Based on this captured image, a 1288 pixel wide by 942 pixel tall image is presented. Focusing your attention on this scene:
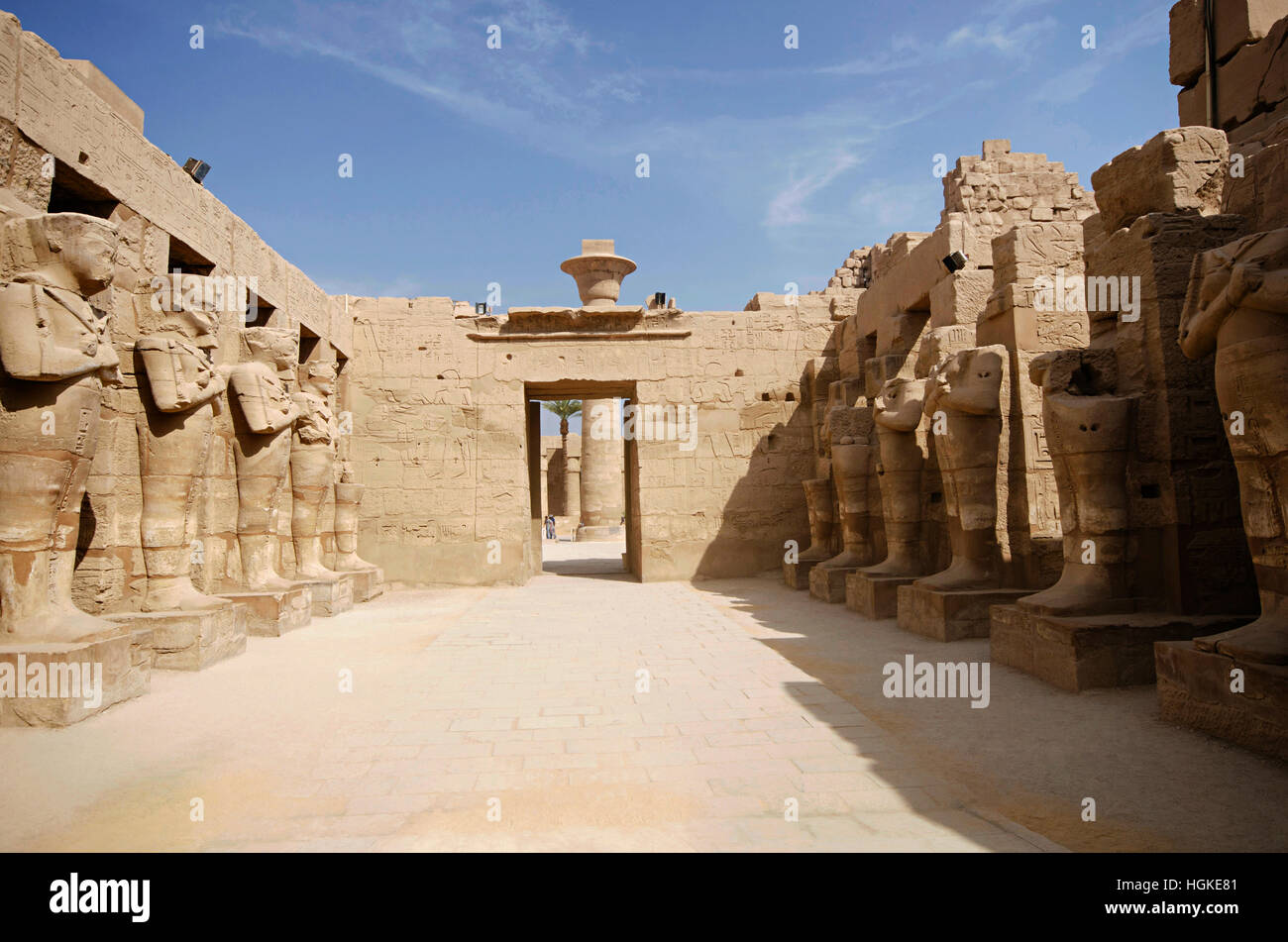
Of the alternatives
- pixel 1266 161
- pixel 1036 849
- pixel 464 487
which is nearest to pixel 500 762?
pixel 1036 849

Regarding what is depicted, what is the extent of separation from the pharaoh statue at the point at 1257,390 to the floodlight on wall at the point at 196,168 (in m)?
7.47

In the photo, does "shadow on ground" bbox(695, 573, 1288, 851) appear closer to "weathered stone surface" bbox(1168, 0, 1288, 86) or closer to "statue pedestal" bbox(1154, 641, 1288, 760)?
"statue pedestal" bbox(1154, 641, 1288, 760)

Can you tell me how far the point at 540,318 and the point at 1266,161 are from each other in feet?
28.1

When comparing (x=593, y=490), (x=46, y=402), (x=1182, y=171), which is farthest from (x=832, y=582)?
(x=593, y=490)

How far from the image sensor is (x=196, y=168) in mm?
6793

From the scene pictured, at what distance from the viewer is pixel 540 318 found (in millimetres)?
11258

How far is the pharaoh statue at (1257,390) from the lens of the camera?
321 centimetres

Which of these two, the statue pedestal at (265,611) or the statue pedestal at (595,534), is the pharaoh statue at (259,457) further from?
the statue pedestal at (595,534)

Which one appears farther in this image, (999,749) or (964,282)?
(964,282)

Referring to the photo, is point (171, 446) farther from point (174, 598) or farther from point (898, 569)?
point (898, 569)

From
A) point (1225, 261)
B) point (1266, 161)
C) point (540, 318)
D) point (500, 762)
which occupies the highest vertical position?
point (540, 318)

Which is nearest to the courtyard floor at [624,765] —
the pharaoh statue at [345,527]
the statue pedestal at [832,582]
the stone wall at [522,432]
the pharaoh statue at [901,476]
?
the pharaoh statue at [901,476]
